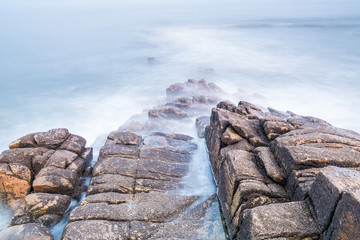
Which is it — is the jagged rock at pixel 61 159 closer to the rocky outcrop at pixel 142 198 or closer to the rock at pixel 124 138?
the rocky outcrop at pixel 142 198

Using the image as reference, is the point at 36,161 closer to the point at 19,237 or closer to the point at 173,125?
the point at 19,237

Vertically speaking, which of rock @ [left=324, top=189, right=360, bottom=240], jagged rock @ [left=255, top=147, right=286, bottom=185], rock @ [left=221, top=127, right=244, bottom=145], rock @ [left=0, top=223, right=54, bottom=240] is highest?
rock @ [left=324, top=189, right=360, bottom=240]

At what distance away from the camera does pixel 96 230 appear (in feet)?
22.5

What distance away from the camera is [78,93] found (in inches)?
1244

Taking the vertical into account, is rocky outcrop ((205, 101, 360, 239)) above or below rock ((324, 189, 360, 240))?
below

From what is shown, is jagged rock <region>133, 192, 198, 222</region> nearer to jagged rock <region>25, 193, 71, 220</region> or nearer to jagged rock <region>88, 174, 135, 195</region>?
jagged rock <region>88, 174, 135, 195</region>

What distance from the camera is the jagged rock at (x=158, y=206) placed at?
7.72m

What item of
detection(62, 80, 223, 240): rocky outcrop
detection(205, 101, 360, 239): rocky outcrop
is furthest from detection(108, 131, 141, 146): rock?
detection(205, 101, 360, 239): rocky outcrop

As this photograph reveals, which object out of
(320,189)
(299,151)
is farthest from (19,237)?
(299,151)

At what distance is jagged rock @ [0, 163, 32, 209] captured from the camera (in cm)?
923

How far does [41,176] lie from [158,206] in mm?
4787

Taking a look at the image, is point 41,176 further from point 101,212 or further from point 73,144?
point 101,212

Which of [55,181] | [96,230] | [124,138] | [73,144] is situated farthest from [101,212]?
[124,138]

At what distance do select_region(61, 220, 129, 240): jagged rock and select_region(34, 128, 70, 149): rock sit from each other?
4.74 metres
